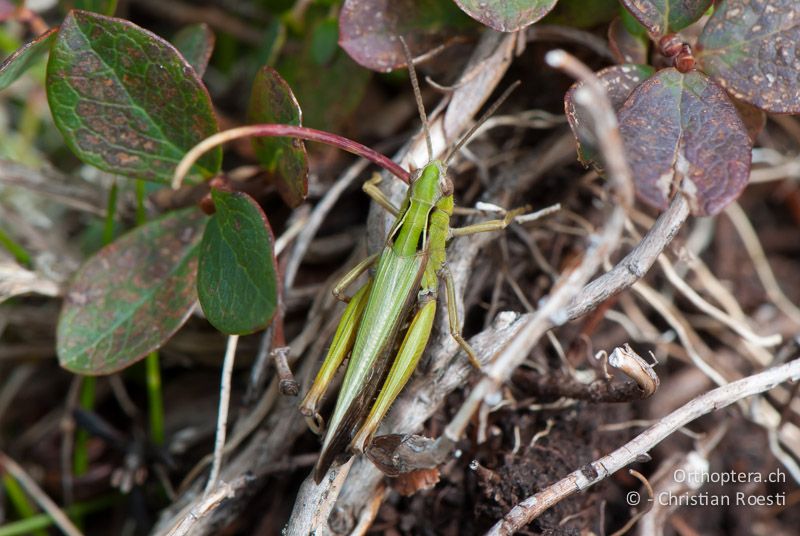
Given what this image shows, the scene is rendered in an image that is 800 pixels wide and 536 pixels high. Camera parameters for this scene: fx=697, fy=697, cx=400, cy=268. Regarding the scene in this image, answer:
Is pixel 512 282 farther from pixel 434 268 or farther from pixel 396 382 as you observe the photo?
pixel 396 382

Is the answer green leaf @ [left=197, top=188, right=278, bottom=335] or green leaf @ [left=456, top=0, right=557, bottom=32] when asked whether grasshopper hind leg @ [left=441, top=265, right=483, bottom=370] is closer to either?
green leaf @ [left=197, top=188, right=278, bottom=335]

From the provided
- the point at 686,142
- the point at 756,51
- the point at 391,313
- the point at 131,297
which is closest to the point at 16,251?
the point at 131,297

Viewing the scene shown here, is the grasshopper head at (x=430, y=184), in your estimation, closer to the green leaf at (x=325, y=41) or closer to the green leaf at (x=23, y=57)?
the green leaf at (x=325, y=41)

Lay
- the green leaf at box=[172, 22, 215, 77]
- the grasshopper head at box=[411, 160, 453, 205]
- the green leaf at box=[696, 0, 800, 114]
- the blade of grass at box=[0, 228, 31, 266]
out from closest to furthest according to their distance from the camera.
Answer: the green leaf at box=[696, 0, 800, 114]
the grasshopper head at box=[411, 160, 453, 205]
the green leaf at box=[172, 22, 215, 77]
the blade of grass at box=[0, 228, 31, 266]

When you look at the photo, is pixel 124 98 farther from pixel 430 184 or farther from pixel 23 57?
pixel 430 184

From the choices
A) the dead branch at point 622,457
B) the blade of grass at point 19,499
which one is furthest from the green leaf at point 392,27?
the blade of grass at point 19,499

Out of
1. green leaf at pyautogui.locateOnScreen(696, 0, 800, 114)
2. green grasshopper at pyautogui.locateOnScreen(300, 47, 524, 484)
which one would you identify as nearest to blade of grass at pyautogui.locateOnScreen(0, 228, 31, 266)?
green grasshopper at pyautogui.locateOnScreen(300, 47, 524, 484)

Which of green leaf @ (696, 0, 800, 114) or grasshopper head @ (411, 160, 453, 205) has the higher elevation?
green leaf @ (696, 0, 800, 114)
